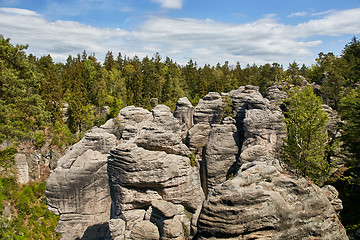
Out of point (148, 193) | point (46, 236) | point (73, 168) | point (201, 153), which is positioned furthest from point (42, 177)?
point (148, 193)

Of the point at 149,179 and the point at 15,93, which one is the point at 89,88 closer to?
the point at 15,93

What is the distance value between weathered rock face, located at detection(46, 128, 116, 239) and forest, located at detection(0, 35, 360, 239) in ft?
12.6

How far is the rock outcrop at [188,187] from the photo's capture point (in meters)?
10.5

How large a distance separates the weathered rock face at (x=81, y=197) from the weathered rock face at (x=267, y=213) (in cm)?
1433

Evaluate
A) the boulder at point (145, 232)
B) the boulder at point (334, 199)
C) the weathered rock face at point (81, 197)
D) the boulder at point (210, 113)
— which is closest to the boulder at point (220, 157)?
the boulder at point (210, 113)

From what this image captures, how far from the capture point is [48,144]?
4294cm

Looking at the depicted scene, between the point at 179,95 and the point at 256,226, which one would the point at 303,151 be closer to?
the point at 256,226

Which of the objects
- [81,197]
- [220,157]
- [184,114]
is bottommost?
[81,197]

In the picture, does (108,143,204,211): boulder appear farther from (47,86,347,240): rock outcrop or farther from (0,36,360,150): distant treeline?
(0,36,360,150): distant treeline

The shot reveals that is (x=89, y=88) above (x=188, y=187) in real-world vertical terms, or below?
above

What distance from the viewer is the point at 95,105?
196 feet

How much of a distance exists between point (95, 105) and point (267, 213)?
5521 cm

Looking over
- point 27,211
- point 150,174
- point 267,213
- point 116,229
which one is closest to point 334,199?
point 267,213

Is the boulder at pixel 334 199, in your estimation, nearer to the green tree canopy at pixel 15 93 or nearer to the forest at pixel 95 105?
the forest at pixel 95 105
